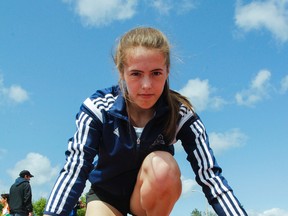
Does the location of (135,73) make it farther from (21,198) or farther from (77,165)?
(21,198)

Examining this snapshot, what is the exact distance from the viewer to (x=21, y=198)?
35.9ft

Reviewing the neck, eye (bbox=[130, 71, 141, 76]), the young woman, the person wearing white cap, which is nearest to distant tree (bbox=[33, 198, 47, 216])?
→ the person wearing white cap

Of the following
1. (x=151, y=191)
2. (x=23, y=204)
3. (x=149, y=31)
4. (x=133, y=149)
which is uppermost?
(x=23, y=204)

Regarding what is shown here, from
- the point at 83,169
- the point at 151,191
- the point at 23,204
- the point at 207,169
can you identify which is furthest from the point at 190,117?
the point at 23,204

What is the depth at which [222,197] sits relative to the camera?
3.04 meters

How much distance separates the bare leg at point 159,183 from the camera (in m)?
3.22

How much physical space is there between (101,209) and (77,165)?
0.75 meters

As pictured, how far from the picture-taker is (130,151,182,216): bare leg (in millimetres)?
3223

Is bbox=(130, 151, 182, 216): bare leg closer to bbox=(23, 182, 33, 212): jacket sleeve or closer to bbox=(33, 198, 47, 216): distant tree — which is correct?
bbox=(23, 182, 33, 212): jacket sleeve

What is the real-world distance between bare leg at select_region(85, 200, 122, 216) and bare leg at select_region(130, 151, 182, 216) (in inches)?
13.9

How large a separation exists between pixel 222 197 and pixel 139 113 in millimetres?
947

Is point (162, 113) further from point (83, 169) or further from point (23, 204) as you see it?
point (23, 204)

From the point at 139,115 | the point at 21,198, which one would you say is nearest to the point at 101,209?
the point at 139,115

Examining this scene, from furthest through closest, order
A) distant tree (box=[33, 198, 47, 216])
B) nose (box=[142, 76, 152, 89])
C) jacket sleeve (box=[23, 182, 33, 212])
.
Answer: distant tree (box=[33, 198, 47, 216]), jacket sleeve (box=[23, 182, 33, 212]), nose (box=[142, 76, 152, 89])
